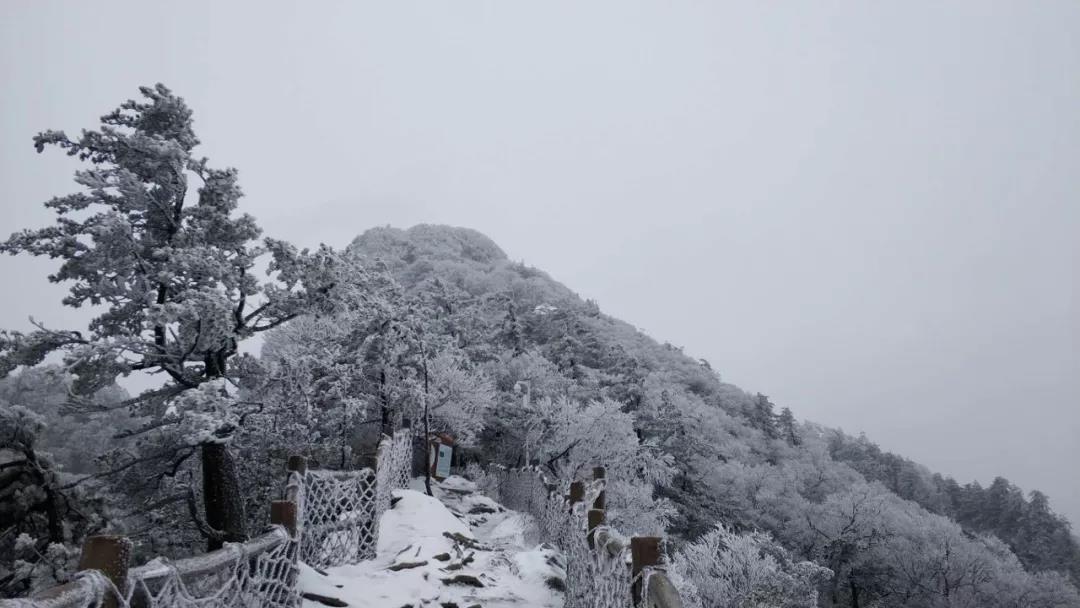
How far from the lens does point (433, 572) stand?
24.3ft

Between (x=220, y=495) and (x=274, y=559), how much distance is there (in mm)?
4723

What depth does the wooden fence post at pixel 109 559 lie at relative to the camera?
2561 millimetres

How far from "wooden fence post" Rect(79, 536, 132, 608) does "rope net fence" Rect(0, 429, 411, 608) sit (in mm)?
11

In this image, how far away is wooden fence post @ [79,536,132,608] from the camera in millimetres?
2561

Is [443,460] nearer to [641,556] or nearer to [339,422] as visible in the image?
[339,422]

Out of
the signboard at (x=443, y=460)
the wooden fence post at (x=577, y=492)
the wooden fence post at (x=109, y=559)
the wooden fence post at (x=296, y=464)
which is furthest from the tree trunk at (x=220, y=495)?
the signboard at (x=443, y=460)

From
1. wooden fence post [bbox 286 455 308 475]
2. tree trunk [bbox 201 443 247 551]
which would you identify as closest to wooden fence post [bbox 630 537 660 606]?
wooden fence post [bbox 286 455 308 475]

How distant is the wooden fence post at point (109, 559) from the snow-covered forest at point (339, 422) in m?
4.46

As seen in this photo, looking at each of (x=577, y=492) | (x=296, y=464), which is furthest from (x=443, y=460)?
(x=296, y=464)

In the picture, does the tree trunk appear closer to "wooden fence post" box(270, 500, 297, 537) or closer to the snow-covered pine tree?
the snow-covered pine tree

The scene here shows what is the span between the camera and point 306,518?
21.8 feet

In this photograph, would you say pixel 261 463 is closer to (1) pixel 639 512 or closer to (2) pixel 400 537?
(2) pixel 400 537

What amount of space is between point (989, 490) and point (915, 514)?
27.3 metres

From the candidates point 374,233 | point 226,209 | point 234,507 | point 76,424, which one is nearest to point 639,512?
point 234,507
